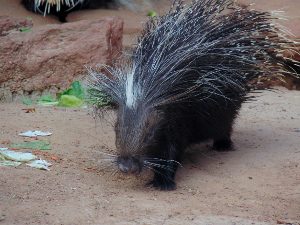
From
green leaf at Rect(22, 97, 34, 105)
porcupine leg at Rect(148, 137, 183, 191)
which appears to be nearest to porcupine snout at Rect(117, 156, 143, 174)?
porcupine leg at Rect(148, 137, 183, 191)

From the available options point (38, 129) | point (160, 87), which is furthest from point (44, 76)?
point (160, 87)

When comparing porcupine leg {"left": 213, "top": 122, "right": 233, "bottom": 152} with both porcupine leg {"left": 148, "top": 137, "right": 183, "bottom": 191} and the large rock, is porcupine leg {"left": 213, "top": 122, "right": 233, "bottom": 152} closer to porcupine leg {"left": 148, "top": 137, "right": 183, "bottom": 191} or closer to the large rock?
porcupine leg {"left": 148, "top": 137, "right": 183, "bottom": 191}

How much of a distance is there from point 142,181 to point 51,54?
2.27m

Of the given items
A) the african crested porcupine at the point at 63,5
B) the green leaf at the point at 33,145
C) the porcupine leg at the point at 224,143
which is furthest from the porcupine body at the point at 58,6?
the green leaf at the point at 33,145

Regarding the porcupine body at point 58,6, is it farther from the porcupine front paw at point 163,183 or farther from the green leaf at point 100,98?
the porcupine front paw at point 163,183

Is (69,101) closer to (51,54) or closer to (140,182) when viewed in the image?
(51,54)

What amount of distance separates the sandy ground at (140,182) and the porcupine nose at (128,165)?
0.43ft

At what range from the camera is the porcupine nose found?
140 inches

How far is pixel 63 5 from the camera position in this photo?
26.2ft

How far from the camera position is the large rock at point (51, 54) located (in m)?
5.87

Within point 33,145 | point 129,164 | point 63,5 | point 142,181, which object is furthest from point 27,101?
point 63,5

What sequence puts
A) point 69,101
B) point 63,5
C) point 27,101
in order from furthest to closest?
1. point 63,5
2. point 27,101
3. point 69,101

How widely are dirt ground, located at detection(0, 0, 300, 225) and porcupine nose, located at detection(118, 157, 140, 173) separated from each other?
5.2 inches

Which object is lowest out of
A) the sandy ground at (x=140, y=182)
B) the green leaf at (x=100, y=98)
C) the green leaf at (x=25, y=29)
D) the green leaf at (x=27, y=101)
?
the green leaf at (x=27, y=101)
